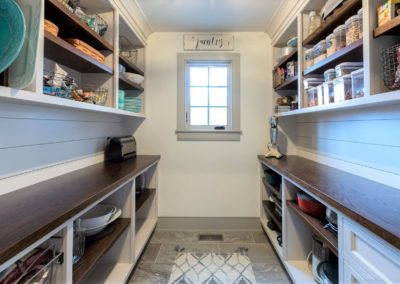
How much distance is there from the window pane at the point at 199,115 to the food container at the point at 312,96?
120 cm

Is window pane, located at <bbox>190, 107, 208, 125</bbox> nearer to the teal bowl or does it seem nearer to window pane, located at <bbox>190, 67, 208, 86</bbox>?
window pane, located at <bbox>190, 67, 208, 86</bbox>

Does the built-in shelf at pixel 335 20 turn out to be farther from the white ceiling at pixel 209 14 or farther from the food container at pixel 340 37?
the white ceiling at pixel 209 14

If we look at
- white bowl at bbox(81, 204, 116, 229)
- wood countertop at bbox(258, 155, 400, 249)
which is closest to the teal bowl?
white bowl at bbox(81, 204, 116, 229)

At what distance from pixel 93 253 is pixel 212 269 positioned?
3.37 ft

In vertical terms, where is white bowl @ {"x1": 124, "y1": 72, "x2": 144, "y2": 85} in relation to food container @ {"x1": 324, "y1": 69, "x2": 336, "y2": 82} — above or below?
→ above

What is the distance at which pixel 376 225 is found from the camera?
72 cm

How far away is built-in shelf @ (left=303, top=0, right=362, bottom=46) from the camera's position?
1.24 meters

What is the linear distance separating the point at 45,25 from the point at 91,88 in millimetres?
708

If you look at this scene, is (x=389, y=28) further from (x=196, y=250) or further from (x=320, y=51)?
(x=196, y=250)

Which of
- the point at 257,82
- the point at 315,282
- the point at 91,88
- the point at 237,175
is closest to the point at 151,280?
the point at 315,282

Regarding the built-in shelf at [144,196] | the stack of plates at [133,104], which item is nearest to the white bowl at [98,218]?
the built-in shelf at [144,196]

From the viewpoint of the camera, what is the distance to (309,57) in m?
1.73

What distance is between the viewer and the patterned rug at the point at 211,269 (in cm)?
172

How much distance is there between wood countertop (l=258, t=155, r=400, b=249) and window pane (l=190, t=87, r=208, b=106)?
1374 mm
